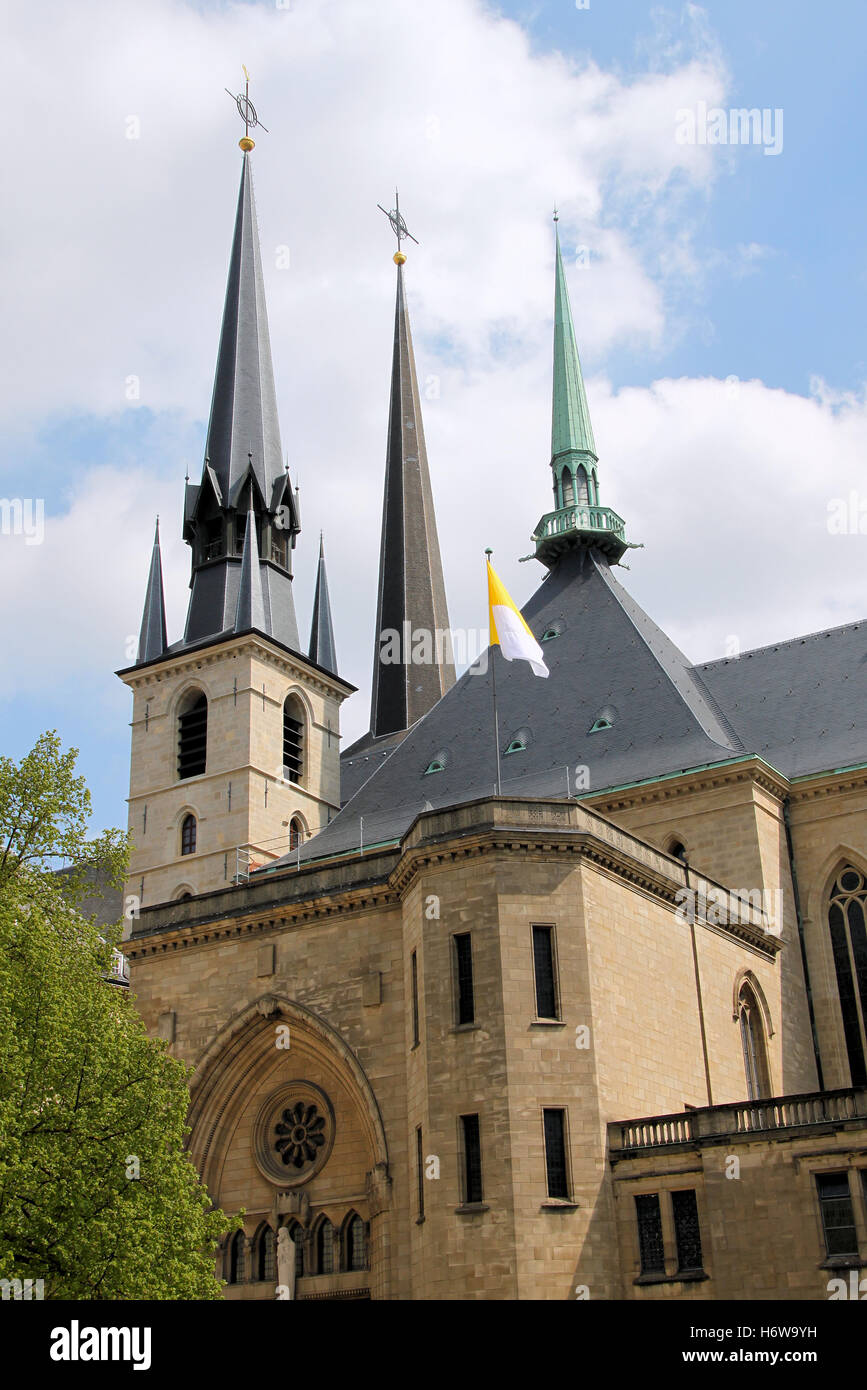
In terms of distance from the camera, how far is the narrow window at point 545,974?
26625 mm

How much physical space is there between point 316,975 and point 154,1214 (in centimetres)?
904

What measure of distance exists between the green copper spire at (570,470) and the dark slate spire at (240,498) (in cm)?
1020

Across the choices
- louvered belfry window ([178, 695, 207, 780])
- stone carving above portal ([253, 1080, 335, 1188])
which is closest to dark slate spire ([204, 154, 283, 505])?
louvered belfry window ([178, 695, 207, 780])

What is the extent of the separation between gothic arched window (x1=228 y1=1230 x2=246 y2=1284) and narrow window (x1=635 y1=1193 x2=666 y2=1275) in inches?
369

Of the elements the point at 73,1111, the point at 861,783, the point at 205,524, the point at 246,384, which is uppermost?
the point at 246,384

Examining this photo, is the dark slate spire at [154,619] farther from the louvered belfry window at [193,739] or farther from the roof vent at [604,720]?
the roof vent at [604,720]

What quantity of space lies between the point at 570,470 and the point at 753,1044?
2683 cm

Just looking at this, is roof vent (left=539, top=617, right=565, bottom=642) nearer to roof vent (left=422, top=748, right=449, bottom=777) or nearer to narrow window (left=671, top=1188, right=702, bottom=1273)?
roof vent (left=422, top=748, right=449, bottom=777)

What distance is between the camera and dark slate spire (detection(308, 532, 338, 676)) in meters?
57.1

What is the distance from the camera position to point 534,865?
27469 millimetres

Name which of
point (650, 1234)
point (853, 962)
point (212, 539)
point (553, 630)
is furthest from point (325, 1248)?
point (212, 539)
